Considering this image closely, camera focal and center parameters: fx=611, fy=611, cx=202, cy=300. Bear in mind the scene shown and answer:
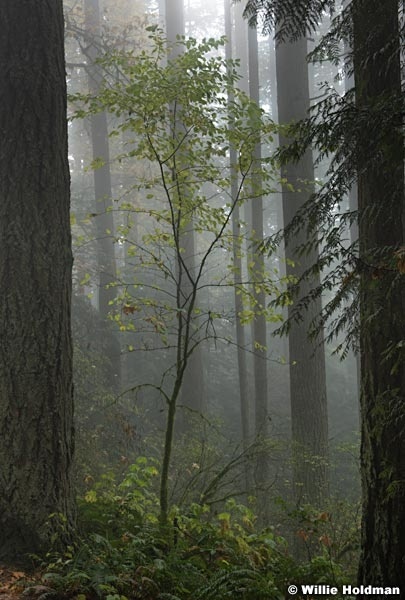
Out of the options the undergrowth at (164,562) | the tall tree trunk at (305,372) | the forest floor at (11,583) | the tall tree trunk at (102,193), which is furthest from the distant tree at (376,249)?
the tall tree trunk at (102,193)

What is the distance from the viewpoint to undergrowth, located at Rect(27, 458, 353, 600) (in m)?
4.07

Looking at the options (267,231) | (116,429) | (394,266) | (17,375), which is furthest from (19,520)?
(267,231)

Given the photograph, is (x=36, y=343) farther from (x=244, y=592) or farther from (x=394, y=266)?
(x=394, y=266)

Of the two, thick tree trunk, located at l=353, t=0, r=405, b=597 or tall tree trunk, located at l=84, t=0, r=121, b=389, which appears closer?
thick tree trunk, located at l=353, t=0, r=405, b=597

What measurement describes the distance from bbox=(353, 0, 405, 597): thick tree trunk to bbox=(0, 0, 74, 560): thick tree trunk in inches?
89.8

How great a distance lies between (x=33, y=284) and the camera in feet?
15.5

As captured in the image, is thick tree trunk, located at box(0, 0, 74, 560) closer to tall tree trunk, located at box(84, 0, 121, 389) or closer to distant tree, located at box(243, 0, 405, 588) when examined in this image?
distant tree, located at box(243, 0, 405, 588)

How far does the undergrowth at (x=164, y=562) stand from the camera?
4.07 meters

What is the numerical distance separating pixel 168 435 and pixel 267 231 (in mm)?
29191

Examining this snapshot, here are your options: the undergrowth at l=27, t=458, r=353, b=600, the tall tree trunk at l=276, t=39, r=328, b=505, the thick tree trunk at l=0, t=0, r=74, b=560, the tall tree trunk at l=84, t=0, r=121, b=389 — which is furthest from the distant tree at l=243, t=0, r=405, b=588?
the tall tree trunk at l=84, t=0, r=121, b=389

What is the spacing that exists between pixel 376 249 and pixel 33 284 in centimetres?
257

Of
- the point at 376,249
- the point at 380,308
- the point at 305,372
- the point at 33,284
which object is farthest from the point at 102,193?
the point at 380,308

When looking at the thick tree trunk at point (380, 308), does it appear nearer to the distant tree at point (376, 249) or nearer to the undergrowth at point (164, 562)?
the distant tree at point (376, 249)

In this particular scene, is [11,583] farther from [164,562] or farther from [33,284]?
[33,284]
